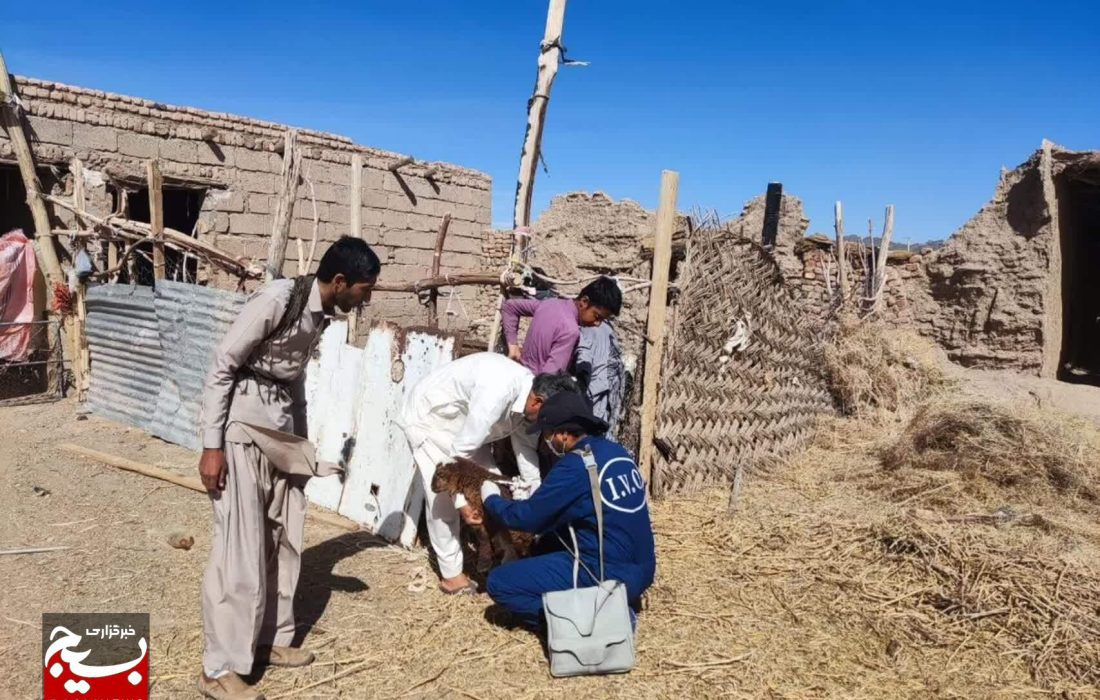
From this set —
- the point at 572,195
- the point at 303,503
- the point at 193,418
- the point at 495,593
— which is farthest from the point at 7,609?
the point at 572,195

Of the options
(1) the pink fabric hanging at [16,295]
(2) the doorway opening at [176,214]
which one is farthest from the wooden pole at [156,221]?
(2) the doorway opening at [176,214]

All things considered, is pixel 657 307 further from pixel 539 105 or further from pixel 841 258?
pixel 841 258

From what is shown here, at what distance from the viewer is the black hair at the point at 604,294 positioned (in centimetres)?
440

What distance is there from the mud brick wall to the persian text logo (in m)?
3.67

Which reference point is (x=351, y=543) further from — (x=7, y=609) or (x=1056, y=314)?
(x=1056, y=314)

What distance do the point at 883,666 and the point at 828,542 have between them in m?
1.33

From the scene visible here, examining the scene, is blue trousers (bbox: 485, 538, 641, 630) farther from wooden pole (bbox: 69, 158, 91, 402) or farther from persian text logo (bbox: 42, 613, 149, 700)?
wooden pole (bbox: 69, 158, 91, 402)

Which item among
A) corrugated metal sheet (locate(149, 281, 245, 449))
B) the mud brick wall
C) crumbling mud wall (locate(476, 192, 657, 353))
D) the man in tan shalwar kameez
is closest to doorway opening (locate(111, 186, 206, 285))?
the mud brick wall

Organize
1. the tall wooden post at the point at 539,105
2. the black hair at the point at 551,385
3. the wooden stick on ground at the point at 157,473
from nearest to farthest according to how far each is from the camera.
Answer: the black hair at the point at 551,385 < the wooden stick on ground at the point at 157,473 < the tall wooden post at the point at 539,105

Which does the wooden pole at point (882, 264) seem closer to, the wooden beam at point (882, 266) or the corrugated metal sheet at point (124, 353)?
the wooden beam at point (882, 266)

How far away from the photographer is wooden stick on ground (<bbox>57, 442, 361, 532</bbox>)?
504 cm

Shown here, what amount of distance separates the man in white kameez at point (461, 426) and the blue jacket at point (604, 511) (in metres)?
0.48

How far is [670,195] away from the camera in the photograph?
490cm

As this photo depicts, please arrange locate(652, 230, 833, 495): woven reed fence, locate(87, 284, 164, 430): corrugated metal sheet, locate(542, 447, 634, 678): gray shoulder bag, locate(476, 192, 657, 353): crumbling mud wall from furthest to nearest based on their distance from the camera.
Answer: locate(476, 192, 657, 353): crumbling mud wall → locate(87, 284, 164, 430): corrugated metal sheet → locate(652, 230, 833, 495): woven reed fence → locate(542, 447, 634, 678): gray shoulder bag
